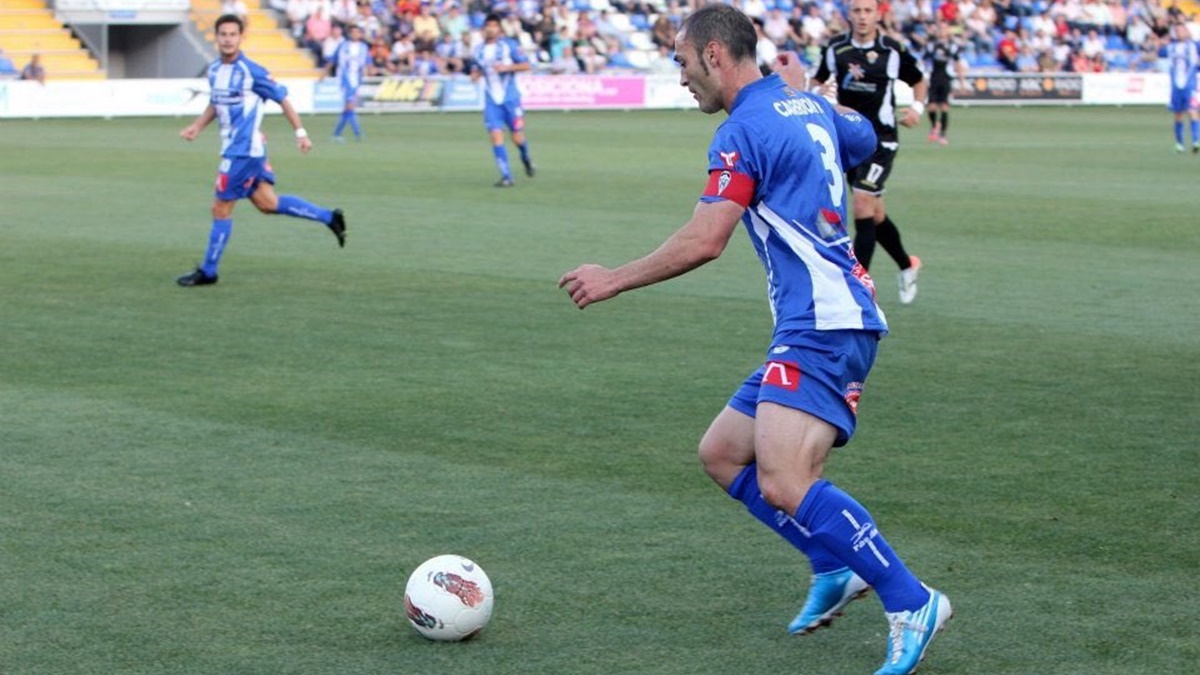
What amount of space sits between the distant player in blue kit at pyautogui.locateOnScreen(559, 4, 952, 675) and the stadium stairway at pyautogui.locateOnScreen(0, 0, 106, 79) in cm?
3550

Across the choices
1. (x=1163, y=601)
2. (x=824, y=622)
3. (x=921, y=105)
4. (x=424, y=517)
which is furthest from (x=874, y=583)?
(x=921, y=105)

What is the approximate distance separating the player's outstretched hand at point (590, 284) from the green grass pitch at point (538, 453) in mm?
1067

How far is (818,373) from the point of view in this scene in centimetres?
511

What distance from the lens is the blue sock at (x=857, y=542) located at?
508 centimetres

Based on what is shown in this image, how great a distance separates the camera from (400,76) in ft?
136

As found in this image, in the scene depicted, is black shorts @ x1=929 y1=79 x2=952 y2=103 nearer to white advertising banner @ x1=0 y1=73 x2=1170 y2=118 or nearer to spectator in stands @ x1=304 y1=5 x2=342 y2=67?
white advertising banner @ x1=0 y1=73 x2=1170 y2=118

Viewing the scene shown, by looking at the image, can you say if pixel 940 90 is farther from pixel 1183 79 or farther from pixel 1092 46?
pixel 1092 46

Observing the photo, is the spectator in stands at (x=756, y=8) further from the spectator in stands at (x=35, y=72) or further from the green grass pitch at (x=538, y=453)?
the green grass pitch at (x=538, y=453)

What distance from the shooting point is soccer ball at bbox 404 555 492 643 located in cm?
534

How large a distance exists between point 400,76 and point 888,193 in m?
21.8

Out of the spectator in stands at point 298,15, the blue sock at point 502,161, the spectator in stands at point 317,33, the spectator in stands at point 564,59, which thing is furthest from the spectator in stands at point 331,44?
the blue sock at point 502,161

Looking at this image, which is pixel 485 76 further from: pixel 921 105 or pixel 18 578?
pixel 18 578

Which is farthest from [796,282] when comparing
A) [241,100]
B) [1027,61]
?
[1027,61]

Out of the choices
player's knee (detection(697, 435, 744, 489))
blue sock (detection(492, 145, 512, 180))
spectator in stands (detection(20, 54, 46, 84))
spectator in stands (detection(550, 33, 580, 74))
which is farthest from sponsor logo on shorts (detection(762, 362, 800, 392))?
spectator in stands (detection(550, 33, 580, 74))
